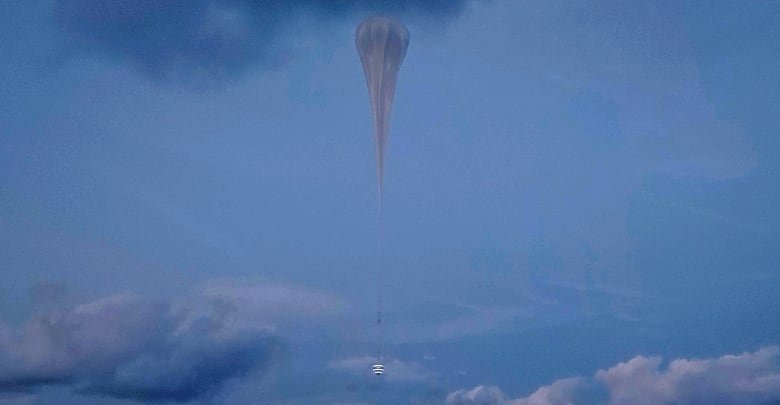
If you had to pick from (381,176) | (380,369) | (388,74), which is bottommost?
(380,369)

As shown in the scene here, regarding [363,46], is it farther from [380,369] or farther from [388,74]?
[380,369]

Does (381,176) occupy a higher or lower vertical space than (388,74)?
lower

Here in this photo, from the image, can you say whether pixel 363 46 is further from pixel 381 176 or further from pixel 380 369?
pixel 380 369

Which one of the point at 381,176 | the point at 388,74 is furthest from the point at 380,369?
the point at 388,74

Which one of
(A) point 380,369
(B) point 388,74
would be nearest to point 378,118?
(B) point 388,74

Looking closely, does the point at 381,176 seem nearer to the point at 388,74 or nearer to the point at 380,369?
the point at 388,74

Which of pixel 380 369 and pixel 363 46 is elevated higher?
pixel 363 46

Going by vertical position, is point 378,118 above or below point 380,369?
above
